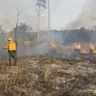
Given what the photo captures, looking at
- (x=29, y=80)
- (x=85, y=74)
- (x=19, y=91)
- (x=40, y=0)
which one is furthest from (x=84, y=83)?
(x=40, y=0)

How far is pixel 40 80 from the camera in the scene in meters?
10.8

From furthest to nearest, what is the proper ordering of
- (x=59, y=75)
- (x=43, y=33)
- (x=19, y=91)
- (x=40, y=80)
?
(x=43, y=33) < (x=59, y=75) < (x=40, y=80) < (x=19, y=91)

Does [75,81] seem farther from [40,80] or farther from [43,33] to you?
[43,33]

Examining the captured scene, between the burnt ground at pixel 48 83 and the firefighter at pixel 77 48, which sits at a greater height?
the firefighter at pixel 77 48

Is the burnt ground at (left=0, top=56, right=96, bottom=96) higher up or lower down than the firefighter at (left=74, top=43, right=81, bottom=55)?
lower down

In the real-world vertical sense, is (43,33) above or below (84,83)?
above

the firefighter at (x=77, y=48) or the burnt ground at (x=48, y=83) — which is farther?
the firefighter at (x=77, y=48)

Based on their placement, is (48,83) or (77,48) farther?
(77,48)

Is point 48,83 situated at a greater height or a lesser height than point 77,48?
lesser

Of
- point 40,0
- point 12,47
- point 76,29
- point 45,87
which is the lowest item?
point 45,87

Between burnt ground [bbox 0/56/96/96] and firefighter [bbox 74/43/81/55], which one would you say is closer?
burnt ground [bbox 0/56/96/96]

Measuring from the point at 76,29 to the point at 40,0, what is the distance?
8.64m

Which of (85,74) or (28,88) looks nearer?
(28,88)

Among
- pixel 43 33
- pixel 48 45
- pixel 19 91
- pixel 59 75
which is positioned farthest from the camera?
pixel 43 33
